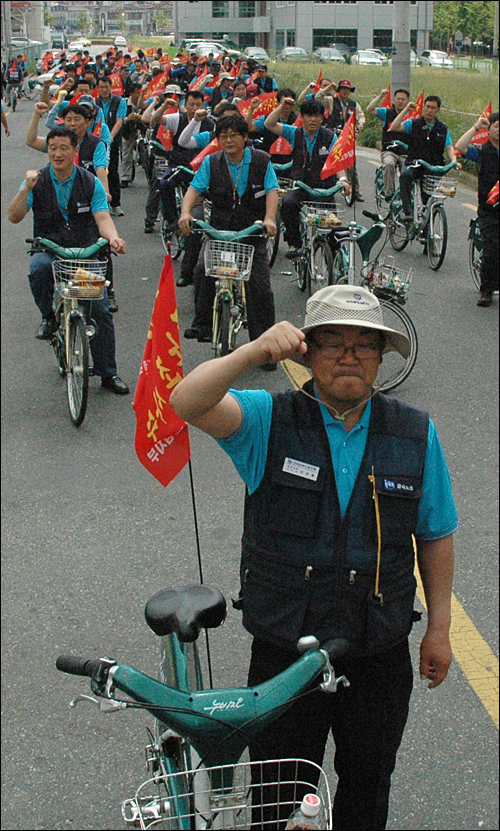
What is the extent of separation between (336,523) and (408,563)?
0.82ft

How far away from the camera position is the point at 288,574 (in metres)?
2.69

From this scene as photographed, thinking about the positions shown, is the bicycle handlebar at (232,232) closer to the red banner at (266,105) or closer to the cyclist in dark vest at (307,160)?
the cyclist in dark vest at (307,160)

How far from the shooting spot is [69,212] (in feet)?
25.3

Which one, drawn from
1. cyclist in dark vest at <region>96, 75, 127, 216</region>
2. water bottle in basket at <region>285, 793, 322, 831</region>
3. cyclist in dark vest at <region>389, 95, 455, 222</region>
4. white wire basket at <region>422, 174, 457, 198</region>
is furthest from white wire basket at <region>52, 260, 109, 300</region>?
cyclist in dark vest at <region>96, 75, 127, 216</region>

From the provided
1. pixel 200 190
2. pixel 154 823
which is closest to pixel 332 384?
pixel 154 823

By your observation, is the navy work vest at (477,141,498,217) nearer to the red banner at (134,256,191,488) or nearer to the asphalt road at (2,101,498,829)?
the asphalt road at (2,101,498,829)

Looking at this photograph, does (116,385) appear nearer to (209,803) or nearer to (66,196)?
(66,196)

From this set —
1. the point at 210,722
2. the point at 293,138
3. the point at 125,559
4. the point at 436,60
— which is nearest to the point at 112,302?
the point at 293,138

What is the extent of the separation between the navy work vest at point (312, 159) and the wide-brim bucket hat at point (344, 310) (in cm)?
A: 803

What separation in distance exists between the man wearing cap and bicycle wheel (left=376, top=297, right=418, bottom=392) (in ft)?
15.9

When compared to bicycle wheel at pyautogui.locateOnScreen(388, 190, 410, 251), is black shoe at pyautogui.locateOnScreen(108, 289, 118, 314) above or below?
below

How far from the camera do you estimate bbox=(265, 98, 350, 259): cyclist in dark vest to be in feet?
34.4

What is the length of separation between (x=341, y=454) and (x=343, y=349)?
29 centimetres

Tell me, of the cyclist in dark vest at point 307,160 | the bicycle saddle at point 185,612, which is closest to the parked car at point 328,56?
the cyclist in dark vest at point 307,160
